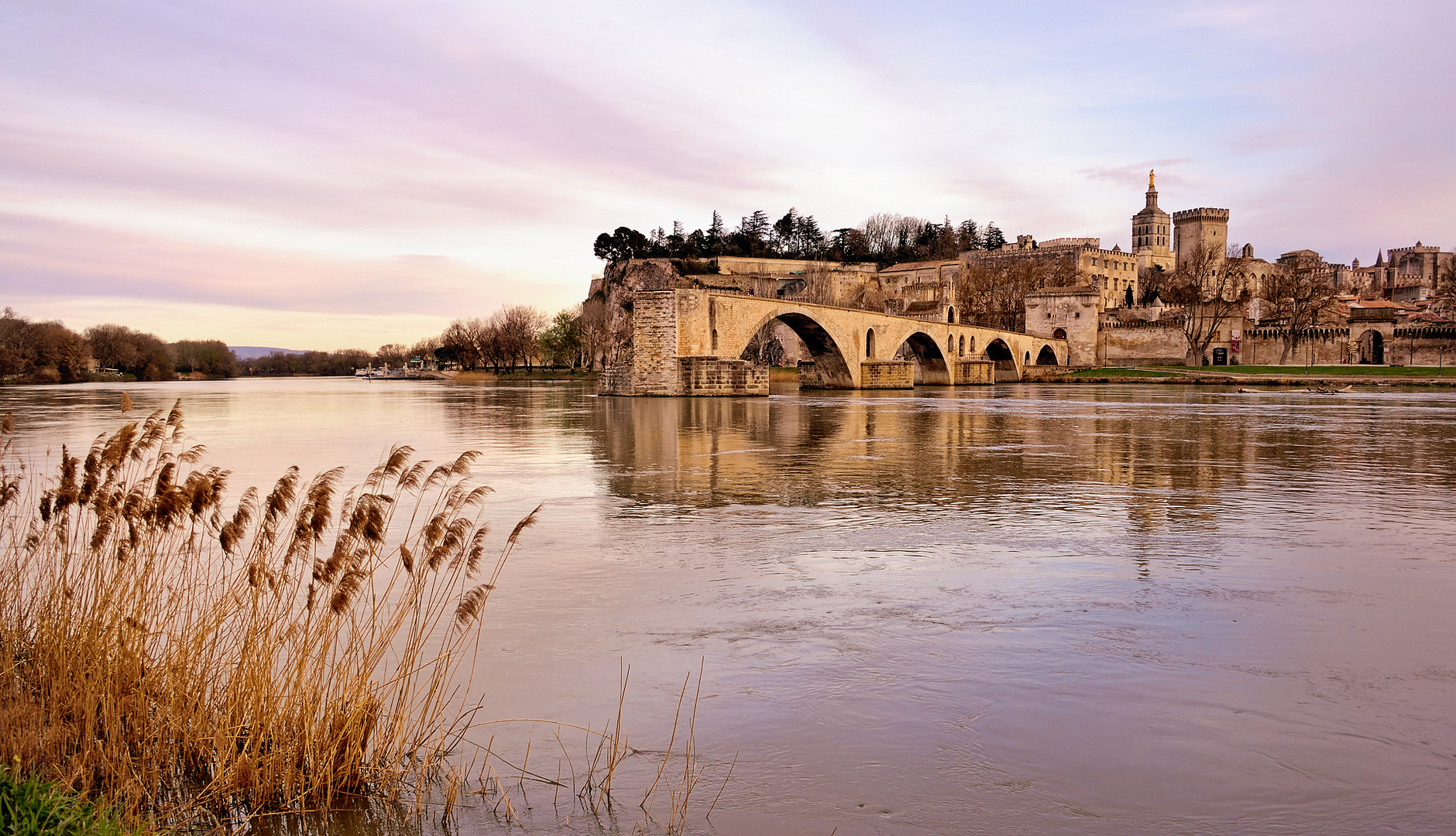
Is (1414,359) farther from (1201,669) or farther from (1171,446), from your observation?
(1201,669)

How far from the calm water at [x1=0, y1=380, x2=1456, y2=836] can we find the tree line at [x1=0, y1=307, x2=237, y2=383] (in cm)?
7397

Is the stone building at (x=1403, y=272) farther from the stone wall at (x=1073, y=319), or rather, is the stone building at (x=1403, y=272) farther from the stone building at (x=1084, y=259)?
the stone wall at (x=1073, y=319)

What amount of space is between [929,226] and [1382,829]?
130296mm

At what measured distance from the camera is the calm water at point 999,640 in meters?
3.49

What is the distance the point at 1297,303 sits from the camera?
74.2m

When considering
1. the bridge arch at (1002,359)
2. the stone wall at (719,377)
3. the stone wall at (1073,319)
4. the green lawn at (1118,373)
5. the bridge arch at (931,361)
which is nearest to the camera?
the stone wall at (719,377)

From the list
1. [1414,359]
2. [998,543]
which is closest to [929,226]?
[1414,359]

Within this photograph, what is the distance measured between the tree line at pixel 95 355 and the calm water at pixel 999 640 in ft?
243

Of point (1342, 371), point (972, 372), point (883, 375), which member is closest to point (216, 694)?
point (883, 375)

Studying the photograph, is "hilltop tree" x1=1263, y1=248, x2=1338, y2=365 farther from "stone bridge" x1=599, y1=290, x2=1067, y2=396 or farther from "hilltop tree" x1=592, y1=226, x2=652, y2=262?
"hilltop tree" x1=592, y1=226, x2=652, y2=262

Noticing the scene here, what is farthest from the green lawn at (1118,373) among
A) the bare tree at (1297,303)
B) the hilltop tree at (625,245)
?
the hilltop tree at (625,245)

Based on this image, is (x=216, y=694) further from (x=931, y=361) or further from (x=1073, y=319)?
(x=1073, y=319)

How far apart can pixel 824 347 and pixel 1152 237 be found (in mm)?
96691

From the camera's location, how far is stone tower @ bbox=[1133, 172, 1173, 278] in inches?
5074
